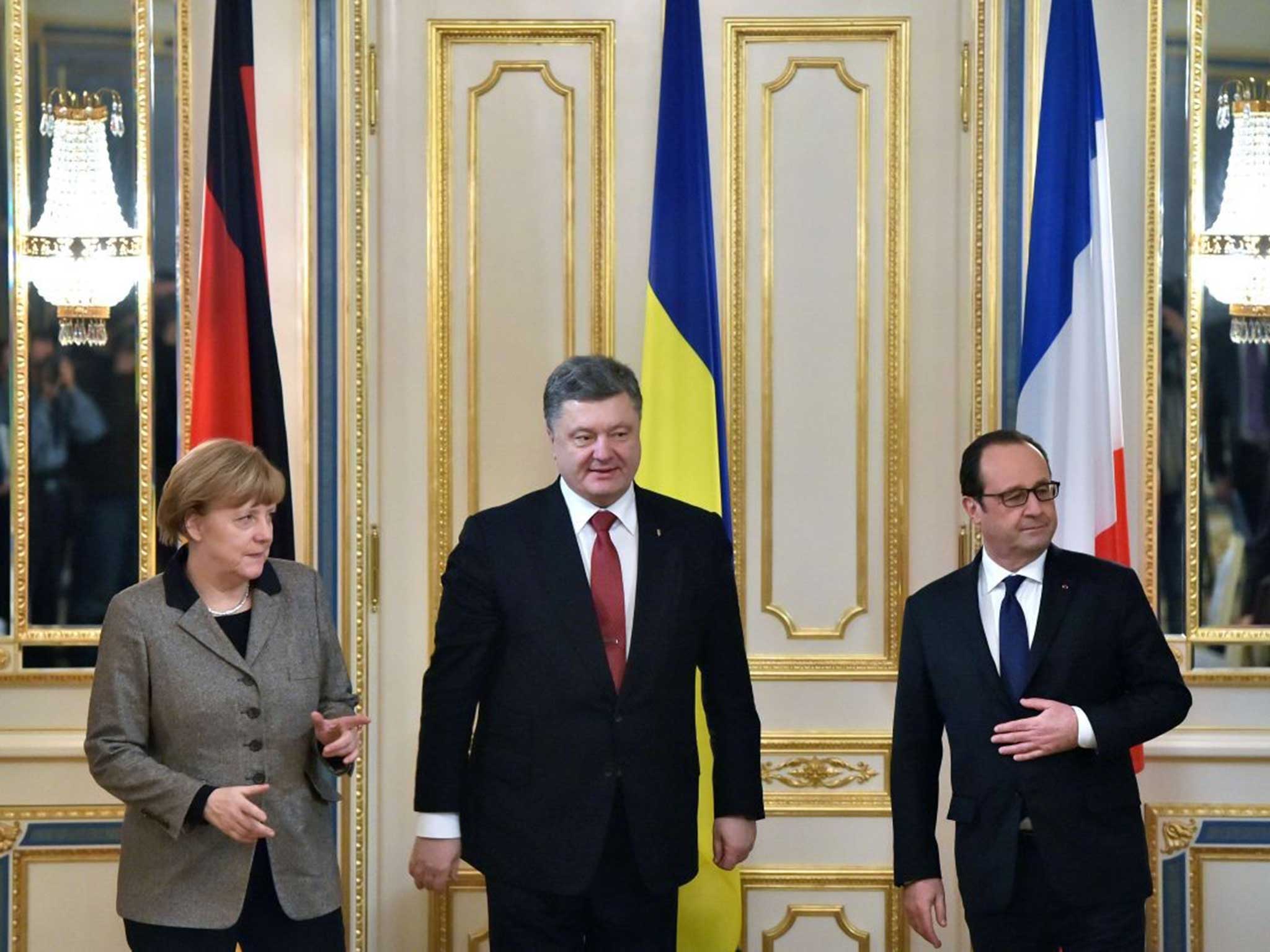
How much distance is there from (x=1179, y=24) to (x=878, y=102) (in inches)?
29.6

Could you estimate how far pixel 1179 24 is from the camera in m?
3.74

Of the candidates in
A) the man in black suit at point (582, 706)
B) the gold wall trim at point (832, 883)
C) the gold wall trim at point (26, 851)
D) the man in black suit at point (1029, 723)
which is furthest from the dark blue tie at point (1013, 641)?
the gold wall trim at point (26, 851)

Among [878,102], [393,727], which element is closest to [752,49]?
[878,102]

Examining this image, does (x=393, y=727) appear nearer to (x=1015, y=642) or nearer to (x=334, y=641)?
(x=334, y=641)

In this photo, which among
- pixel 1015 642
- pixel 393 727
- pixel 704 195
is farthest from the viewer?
pixel 393 727

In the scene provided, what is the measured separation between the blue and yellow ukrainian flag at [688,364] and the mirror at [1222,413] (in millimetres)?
1137

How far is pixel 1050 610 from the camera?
8.85ft

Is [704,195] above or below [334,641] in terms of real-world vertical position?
above

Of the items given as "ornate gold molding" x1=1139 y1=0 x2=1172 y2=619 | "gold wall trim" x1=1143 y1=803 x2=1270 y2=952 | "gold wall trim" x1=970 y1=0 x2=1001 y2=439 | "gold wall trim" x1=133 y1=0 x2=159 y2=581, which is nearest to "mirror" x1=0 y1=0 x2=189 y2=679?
"gold wall trim" x1=133 y1=0 x2=159 y2=581

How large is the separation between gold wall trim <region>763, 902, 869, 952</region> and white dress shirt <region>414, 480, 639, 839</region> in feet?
4.59

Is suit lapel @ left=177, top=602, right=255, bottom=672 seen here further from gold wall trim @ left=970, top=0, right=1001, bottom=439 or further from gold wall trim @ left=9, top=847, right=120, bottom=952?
gold wall trim @ left=970, top=0, right=1001, bottom=439

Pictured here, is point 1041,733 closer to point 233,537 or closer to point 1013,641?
point 1013,641

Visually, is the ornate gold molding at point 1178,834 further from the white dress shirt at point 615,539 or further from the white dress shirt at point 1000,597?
the white dress shirt at point 615,539

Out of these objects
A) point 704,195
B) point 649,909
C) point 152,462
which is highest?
point 704,195
